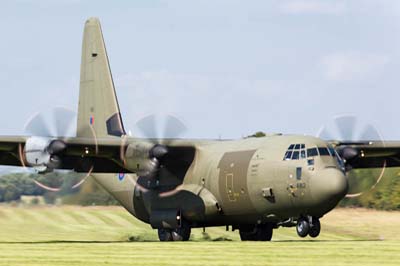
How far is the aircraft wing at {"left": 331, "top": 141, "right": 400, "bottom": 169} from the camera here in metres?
41.3

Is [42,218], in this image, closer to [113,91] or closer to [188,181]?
[113,91]

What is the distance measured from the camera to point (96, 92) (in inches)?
1906

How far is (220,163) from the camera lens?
3978 centimetres

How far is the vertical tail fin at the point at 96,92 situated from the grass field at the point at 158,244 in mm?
4192

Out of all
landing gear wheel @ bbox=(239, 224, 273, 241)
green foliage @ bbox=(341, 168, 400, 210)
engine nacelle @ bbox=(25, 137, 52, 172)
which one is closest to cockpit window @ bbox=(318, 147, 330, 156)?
green foliage @ bbox=(341, 168, 400, 210)

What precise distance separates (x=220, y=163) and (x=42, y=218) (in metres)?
13.8

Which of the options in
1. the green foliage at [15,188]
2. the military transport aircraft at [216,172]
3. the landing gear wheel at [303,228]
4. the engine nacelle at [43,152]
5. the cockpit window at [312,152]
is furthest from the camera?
the green foliage at [15,188]

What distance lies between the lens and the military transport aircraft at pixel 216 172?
1432 inches

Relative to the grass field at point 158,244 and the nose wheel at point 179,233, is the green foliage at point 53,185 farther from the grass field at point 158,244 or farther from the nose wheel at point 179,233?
the nose wheel at point 179,233

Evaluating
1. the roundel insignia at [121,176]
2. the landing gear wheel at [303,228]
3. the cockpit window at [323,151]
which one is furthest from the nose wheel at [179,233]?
the cockpit window at [323,151]

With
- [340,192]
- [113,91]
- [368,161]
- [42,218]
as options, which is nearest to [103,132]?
[113,91]

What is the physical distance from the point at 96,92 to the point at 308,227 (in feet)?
51.8

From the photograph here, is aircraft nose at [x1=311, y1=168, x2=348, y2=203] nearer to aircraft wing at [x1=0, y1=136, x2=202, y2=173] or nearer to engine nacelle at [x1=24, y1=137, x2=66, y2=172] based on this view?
aircraft wing at [x1=0, y1=136, x2=202, y2=173]

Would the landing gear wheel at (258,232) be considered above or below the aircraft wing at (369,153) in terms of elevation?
below
